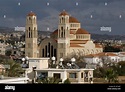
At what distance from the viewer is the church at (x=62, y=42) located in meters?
15.9

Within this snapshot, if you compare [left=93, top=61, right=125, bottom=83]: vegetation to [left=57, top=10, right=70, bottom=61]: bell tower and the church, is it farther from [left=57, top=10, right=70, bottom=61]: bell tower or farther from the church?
[left=57, top=10, right=70, bottom=61]: bell tower

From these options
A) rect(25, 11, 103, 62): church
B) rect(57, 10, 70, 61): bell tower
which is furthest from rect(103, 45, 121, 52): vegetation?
rect(57, 10, 70, 61): bell tower

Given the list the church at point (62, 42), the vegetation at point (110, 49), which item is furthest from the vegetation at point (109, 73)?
the vegetation at point (110, 49)

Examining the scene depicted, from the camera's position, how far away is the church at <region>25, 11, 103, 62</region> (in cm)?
1588

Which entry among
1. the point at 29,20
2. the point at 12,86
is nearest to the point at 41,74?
the point at 12,86

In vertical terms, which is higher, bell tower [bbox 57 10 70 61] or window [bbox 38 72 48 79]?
bell tower [bbox 57 10 70 61]

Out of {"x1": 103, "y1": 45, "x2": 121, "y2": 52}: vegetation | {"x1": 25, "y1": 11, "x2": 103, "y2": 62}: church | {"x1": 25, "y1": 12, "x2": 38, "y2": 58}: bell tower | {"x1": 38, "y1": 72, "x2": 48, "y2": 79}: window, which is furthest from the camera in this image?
{"x1": 103, "y1": 45, "x2": 121, "y2": 52}: vegetation

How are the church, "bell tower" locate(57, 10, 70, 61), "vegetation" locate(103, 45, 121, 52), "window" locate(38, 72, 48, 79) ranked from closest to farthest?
"window" locate(38, 72, 48, 79)
the church
"bell tower" locate(57, 10, 70, 61)
"vegetation" locate(103, 45, 121, 52)

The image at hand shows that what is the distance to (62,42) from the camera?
58.5ft

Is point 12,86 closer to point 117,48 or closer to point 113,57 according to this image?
point 113,57

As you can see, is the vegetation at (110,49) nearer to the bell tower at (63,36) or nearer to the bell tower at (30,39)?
the bell tower at (63,36)

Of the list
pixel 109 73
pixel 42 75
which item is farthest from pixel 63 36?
pixel 42 75

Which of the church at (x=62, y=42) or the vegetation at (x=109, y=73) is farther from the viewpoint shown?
the church at (x=62, y=42)

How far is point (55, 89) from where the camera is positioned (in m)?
1.30
